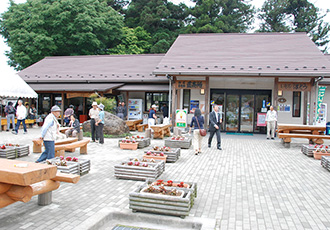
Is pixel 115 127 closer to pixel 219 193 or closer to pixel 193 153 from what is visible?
pixel 193 153

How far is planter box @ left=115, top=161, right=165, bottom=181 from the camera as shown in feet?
21.2

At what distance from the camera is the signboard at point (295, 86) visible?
48.7 feet

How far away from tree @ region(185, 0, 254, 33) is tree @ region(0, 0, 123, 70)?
12.2 meters

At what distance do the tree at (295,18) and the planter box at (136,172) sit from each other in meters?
38.5

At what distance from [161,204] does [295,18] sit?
143 feet

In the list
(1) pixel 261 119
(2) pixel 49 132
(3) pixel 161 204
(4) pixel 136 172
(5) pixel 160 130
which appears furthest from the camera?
(1) pixel 261 119

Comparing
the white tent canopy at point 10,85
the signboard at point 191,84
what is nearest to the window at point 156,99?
the signboard at point 191,84

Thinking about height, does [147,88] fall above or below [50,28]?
below

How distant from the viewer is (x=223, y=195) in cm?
565

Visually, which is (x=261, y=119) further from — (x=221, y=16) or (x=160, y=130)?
(x=221, y=16)

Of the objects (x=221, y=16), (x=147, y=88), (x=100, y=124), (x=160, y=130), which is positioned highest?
(x=221, y=16)

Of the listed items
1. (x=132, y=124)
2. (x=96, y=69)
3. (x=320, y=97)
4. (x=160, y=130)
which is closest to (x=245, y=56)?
(x=320, y=97)

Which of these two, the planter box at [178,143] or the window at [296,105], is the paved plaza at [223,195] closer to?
the planter box at [178,143]

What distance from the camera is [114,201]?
205 inches
